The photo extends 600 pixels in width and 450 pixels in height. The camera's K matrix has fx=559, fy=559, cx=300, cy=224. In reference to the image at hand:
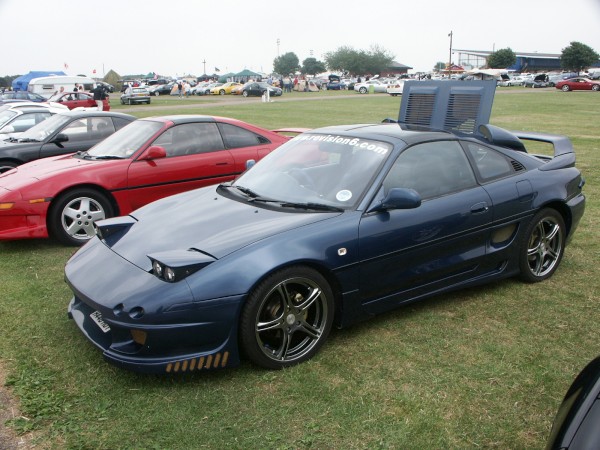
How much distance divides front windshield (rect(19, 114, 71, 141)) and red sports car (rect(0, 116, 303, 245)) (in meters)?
A: 1.70

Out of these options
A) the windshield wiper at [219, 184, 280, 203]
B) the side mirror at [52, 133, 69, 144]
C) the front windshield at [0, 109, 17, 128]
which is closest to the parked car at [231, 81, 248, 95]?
the front windshield at [0, 109, 17, 128]

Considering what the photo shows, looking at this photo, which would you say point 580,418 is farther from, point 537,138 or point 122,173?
point 122,173

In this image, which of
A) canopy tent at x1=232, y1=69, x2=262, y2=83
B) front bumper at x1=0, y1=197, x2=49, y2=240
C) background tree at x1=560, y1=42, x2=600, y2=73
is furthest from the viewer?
canopy tent at x1=232, y1=69, x2=262, y2=83

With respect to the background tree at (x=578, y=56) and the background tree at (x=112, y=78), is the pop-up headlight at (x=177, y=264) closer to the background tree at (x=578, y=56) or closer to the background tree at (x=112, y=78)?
the background tree at (x=112, y=78)

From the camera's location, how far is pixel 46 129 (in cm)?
842

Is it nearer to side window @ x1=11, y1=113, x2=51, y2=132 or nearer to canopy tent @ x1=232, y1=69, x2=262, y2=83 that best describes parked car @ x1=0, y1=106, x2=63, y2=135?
side window @ x1=11, y1=113, x2=51, y2=132

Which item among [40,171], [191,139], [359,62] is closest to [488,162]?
[191,139]

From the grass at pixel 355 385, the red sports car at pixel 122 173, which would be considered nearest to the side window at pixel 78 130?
the red sports car at pixel 122 173

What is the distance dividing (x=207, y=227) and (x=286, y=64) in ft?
428

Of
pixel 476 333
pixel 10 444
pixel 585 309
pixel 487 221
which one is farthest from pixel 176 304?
pixel 585 309

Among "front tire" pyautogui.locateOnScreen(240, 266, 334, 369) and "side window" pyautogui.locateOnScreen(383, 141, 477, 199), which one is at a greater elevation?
"side window" pyautogui.locateOnScreen(383, 141, 477, 199)

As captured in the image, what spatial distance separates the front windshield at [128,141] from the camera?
6.47 metres

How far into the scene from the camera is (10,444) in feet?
8.93

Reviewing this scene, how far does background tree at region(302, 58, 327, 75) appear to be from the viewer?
133462 millimetres
